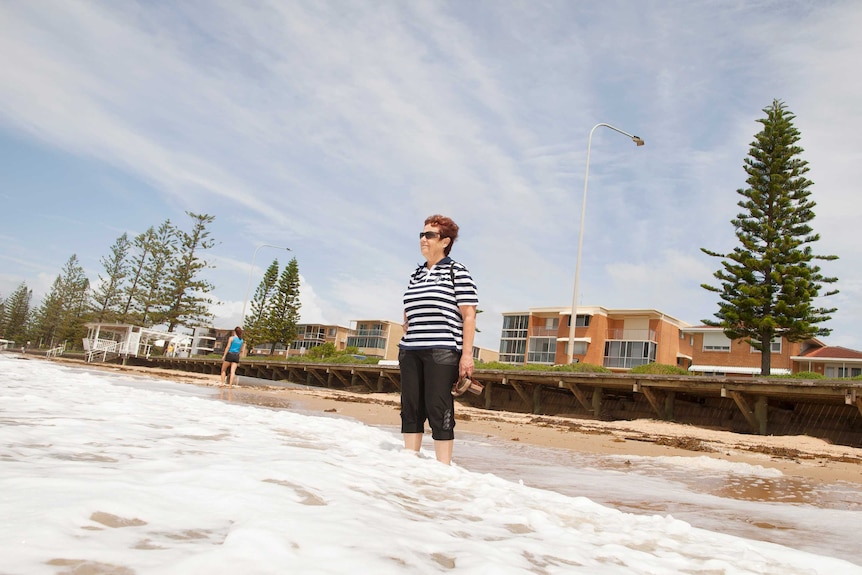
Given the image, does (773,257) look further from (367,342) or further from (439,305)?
(367,342)

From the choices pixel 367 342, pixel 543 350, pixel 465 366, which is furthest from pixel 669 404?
pixel 367 342

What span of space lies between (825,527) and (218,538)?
3.27m

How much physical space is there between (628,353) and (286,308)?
36.9 m

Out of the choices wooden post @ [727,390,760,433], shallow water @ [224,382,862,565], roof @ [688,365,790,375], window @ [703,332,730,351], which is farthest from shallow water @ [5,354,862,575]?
window @ [703,332,730,351]

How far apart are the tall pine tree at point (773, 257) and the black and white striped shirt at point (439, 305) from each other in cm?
2576

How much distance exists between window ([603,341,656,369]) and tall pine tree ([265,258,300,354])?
3396 centimetres

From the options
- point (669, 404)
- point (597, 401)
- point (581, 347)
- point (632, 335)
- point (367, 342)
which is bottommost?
point (597, 401)

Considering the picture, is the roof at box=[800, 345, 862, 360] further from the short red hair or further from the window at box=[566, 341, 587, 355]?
the short red hair

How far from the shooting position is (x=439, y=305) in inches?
146

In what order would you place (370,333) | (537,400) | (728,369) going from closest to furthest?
(537,400), (728,369), (370,333)

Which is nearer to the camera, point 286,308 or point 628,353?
point 628,353

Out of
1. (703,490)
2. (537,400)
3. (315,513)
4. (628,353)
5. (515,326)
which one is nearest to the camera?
(315,513)

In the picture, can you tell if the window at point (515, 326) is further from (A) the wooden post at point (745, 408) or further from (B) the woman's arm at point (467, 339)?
(B) the woman's arm at point (467, 339)

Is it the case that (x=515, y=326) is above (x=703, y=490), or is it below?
above
